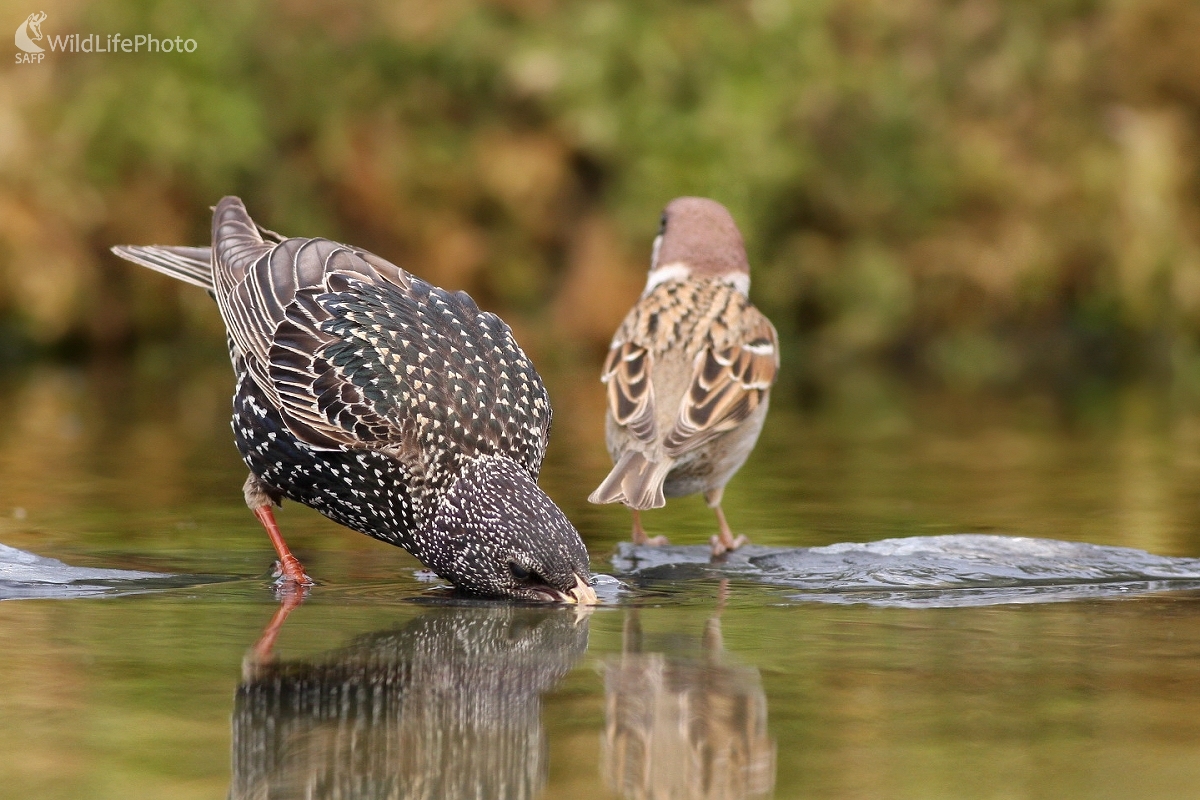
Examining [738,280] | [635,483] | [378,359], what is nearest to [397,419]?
[378,359]

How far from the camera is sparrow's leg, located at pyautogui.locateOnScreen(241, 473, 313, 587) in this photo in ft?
20.0

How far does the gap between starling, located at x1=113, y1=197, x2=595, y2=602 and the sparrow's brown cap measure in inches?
95.4

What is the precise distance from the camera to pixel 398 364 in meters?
6.12

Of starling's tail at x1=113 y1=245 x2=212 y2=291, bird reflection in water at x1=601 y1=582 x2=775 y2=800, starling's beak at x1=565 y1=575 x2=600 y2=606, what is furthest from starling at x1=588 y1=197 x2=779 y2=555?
bird reflection in water at x1=601 y1=582 x2=775 y2=800

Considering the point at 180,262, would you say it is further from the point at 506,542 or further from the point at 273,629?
the point at 273,629

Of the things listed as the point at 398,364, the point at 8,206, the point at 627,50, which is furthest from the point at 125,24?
the point at 398,364

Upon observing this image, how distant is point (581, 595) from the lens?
558 cm

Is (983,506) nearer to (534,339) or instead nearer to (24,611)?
(24,611)

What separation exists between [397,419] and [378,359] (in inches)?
13.0

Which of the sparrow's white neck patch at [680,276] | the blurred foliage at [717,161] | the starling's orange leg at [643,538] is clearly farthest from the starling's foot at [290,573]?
the blurred foliage at [717,161]

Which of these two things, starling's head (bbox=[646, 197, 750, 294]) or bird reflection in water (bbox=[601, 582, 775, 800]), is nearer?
bird reflection in water (bbox=[601, 582, 775, 800])

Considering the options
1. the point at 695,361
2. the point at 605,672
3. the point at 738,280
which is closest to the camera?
the point at 605,672

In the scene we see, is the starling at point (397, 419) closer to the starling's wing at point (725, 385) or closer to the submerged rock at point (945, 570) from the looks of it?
the submerged rock at point (945, 570)

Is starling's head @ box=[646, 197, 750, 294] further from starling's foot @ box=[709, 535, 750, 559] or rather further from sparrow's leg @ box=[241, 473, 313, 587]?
sparrow's leg @ box=[241, 473, 313, 587]
